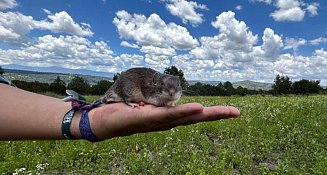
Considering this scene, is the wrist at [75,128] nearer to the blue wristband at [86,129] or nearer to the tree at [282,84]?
the blue wristband at [86,129]

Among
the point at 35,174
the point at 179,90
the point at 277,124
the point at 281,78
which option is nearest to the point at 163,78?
the point at 179,90

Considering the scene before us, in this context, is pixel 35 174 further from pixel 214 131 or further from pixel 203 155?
pixel 214 131

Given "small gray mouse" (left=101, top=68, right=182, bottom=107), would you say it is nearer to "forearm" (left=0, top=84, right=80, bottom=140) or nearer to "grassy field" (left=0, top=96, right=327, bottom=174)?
"forearm" (left=0, top=84, right=80, bottom=140)

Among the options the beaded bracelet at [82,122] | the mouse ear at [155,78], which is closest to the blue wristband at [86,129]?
the beaded bracelet at [82,122]

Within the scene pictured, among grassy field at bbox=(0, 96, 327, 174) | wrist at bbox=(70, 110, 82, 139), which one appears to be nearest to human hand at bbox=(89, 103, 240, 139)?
wrist at bbox=(70, 110, 82, 139)

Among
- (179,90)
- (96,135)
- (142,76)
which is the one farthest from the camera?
(142,76)

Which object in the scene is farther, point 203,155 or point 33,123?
point 203,155

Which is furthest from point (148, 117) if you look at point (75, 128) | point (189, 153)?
point (189, 153)

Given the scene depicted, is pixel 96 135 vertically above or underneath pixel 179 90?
underneath
